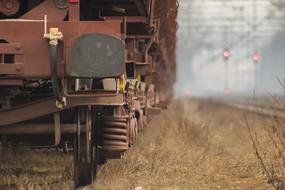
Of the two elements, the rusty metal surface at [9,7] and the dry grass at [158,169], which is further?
the dry grass at [158,169]

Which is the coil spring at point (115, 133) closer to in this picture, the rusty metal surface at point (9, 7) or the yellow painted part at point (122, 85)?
the yellow painted part at point (122, 85)

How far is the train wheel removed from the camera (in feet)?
20.8

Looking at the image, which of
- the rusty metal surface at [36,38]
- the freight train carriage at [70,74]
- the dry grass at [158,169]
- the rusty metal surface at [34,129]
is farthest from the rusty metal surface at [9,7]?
the dry grass at [158,169]

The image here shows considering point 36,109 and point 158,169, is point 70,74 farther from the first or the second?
point 158,169

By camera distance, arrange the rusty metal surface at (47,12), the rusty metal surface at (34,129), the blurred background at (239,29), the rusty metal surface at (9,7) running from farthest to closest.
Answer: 1. the blurred background at (239,29)
2. the rusty metal surface at (34,129)
3. the rusty metal surface at (9,7)
4. the rusty metal surface at (47,12)

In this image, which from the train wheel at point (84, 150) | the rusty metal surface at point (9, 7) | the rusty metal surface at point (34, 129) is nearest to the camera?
the rusty metal surface at point (9, 7)

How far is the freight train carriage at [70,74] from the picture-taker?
18.2ft

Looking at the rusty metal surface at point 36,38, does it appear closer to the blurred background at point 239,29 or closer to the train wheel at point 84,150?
the train wheel at point 84,150

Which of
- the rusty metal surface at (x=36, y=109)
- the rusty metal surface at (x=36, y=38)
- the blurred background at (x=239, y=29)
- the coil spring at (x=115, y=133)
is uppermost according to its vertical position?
the rusty metal surface at (x=36, y=38)

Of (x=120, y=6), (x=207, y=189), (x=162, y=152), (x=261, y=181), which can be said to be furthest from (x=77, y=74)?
(x=162, y=152)

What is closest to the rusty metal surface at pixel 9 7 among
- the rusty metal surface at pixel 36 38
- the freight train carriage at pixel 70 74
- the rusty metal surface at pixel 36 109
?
the freight train carriage at pixel 70 74

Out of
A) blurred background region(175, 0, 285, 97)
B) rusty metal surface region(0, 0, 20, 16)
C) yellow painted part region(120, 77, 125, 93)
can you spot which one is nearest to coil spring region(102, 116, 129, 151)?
yellow painted part region(120, 77, 125, 93)

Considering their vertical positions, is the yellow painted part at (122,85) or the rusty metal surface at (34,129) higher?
the yellow painted part at (122,85)

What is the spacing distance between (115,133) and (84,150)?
0.39 metres
